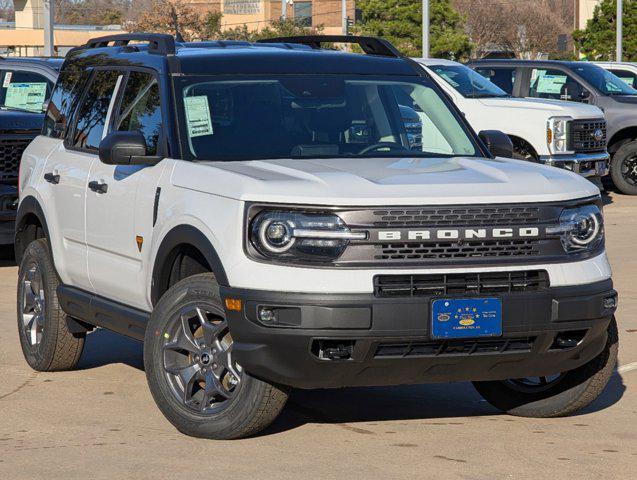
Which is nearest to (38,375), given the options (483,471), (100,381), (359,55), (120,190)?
(100,381)

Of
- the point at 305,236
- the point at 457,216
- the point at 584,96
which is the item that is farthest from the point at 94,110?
the point at 584,96

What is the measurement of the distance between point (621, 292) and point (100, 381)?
4949 mm

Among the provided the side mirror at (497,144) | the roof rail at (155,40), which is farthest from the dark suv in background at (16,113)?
the side mirror at (497,144)

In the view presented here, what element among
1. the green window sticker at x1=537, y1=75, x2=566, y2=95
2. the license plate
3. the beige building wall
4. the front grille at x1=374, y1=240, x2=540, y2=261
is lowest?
the license plate

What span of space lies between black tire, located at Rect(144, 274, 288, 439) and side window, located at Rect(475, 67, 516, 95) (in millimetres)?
14310

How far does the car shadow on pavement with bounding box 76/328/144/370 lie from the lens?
8.41m

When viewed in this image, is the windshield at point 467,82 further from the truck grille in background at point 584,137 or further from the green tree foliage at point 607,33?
the green tree foliage at point 607,33

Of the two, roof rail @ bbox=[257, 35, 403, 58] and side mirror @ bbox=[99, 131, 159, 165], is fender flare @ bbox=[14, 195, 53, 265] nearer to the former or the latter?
side mirror @ bbox=[99, 131, 159, 165]

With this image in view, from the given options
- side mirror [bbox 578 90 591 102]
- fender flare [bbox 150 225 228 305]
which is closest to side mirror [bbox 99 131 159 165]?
fender flare [bbox 150 225 228 305]

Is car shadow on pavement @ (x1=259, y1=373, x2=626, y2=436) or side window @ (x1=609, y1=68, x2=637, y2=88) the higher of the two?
side window @ (x1=609, y1=68, x2=637, y2=88)

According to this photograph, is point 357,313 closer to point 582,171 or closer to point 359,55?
point 359,55

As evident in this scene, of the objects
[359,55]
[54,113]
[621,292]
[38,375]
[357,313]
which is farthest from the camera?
[621,292]

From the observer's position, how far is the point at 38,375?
8039 millimetres

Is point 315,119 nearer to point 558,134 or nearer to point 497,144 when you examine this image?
point 497,144
